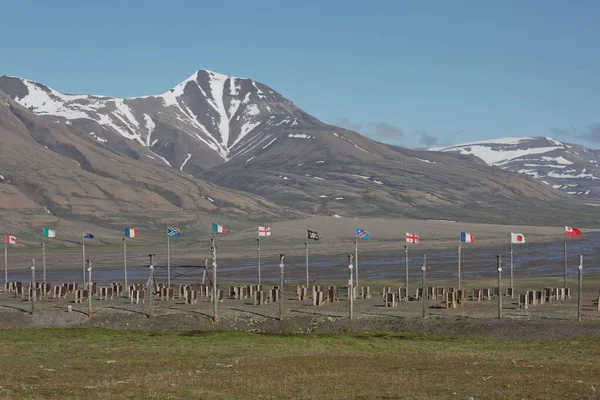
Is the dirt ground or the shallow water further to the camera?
the shallow water

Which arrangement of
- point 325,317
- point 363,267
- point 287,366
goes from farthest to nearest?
point 363,267 < point 325,317 < point 287,366

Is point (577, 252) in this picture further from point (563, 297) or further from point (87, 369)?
point (87, 369)

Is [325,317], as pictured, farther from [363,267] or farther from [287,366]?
[363,267]

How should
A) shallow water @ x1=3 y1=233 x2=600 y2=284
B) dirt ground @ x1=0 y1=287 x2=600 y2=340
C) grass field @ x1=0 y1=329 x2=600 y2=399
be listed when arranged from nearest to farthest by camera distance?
grass field @ x1=0 y1=329 x2=600 y2=399 < dirt ground @ x1=0 y1=287 x2=600 y2=340 < shallow water @ x1=3 y1=233 x2=600 y2=284

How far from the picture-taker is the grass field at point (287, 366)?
107ft

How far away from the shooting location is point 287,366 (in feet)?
138

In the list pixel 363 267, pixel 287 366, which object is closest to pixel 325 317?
pixel 287 366

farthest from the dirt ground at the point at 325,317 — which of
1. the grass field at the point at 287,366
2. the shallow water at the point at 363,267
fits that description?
the shallow water at the point at 363,267

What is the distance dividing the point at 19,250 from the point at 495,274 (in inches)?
4087

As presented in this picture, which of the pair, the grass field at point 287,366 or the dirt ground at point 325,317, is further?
the dirt ground at point 325,317

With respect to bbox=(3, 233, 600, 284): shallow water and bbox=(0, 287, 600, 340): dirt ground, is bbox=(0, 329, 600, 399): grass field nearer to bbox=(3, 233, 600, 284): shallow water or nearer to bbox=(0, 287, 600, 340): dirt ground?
bbox=(0, 287, 600, 340): dirt ground

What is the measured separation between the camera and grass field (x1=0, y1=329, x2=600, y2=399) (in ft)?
107

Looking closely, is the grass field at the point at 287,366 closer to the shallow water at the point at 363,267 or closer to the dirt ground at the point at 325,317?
the dirt ground at the point at 325,317

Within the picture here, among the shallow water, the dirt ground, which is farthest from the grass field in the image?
the shallow water
